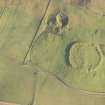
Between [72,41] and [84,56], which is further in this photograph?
[72,41]

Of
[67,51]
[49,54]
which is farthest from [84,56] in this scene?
[49,54]

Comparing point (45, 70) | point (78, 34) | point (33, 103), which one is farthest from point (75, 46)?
point (33, 103)

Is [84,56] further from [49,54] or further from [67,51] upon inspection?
[49,54]

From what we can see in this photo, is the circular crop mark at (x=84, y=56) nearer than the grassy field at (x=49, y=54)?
No

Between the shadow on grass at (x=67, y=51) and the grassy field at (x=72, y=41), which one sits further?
the shadow on grass at (x=67, y=51)

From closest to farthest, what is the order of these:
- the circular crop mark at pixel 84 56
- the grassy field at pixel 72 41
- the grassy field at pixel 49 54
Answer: the grassy field at pixel 49 54 → the grassy field at pixel 72 41 → the circular crop mark at pixel 84 56

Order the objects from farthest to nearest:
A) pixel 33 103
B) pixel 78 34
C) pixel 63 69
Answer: pixel 78 34
pixel 63 69
pixel 33 103

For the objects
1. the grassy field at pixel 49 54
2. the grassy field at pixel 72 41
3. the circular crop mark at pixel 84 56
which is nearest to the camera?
the grassy field at pixel 49 54

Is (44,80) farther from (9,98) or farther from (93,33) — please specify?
(93,33)
